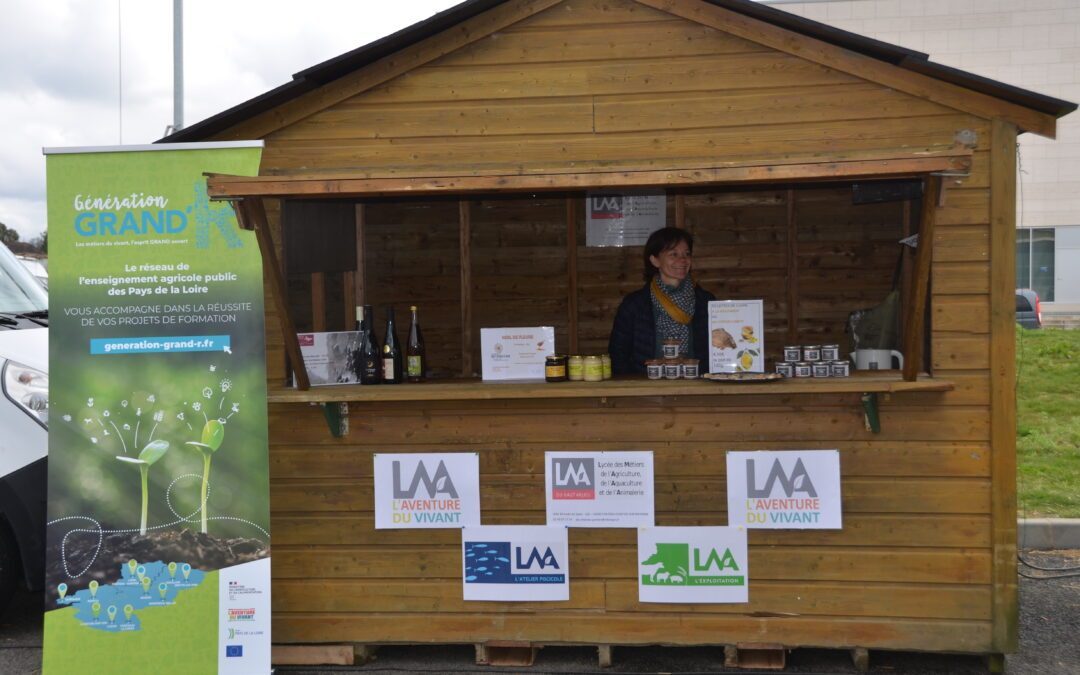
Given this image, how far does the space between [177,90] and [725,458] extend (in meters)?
10.7

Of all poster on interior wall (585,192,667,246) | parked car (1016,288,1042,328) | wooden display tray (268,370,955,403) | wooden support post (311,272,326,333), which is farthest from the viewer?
parked car (1016,288,1042,328)

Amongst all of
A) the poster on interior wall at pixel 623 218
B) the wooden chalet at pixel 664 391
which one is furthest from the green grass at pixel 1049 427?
the poster on interior wall at pixel 623 218

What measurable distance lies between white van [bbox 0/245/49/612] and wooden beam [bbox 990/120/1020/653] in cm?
447

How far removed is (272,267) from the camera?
4379 millimetres

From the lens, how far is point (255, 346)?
438cm

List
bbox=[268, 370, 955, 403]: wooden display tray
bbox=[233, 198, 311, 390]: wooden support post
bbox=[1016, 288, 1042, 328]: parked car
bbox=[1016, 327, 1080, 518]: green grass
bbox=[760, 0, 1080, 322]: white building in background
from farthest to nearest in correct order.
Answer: bbox=[760, 0, 1080, 322]: white building in background
bbox=[1016, 288, 1042, 328]: parked car
bbox=[1016, 327, 1080, 518]: green grass
bbox=[268, 370, 955, 403]: wooden display tray
bbox=[233, 198, 311, 390]: wooden support post

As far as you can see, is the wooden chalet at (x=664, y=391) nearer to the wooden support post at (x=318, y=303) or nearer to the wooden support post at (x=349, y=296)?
the wooden support post at (x=318, y=303)

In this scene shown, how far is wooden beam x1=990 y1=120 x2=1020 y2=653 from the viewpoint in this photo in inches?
177

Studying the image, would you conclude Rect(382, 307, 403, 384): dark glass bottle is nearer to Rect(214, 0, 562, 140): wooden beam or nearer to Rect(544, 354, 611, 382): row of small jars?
Rect(544, 354, 611, 382): row of small jars

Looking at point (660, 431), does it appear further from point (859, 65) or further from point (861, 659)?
point (859, 65)

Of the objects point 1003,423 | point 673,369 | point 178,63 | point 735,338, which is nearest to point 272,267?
point 673,369

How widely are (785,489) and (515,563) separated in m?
1.24

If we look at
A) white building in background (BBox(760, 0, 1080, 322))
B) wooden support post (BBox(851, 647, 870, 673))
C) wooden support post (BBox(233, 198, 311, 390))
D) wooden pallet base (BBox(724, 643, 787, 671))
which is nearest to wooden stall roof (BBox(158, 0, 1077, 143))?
wooden support post (BBox(233, 198, 311, 390))

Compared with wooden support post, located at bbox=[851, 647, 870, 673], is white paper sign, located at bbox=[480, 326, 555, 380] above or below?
above
